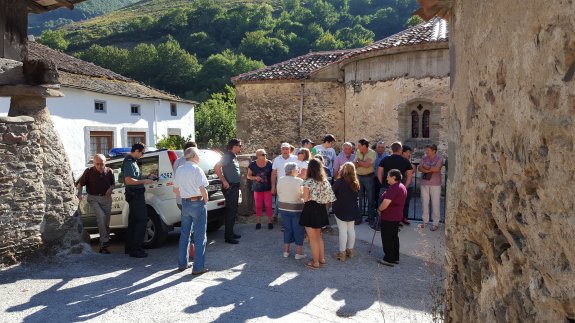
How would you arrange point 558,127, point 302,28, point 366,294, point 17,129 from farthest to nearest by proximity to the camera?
point 302,28 < point 17,129 < point 366,294 < point 558,127

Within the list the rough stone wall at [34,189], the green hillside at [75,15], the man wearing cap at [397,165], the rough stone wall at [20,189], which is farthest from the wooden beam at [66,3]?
the green hillside at [75,15]

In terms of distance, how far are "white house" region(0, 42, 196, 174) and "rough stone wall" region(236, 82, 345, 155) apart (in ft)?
23.7

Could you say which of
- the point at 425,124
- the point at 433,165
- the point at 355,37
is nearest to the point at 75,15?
the point at 355,37

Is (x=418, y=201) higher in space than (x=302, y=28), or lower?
lower

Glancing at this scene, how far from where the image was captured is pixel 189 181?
6.20m

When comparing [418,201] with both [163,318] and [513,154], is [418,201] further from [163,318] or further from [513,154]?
[513,154]

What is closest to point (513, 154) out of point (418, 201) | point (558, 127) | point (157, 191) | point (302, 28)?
point (558, 127)

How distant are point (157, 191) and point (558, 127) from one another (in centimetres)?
690

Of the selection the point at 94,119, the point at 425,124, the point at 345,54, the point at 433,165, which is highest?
the point at 345,54

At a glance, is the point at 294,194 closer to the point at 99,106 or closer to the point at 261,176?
the point at 261,176

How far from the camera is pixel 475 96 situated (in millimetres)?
2922

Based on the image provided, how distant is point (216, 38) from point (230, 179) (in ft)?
239

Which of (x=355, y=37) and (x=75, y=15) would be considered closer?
(x=355, y=37)

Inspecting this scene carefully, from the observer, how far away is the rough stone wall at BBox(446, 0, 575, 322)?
1.85 metres
